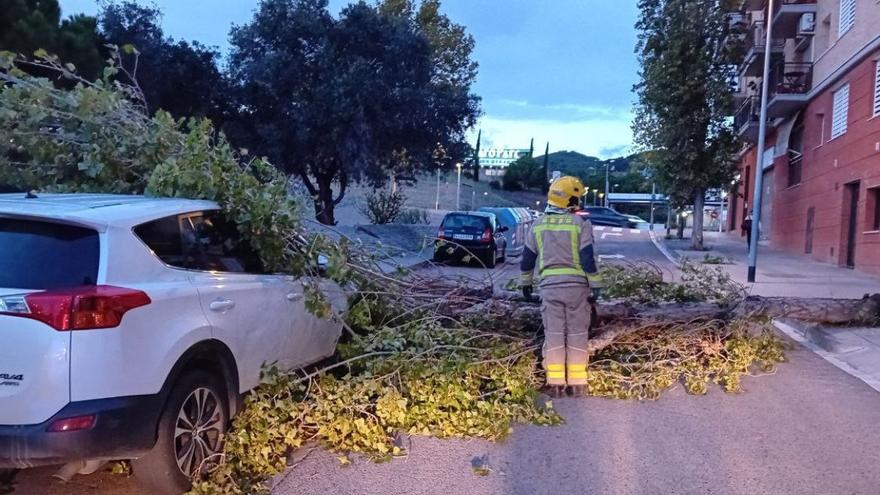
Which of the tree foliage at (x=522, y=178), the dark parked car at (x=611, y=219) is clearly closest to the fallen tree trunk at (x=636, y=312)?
the dark parked car at (x=611, y=219)

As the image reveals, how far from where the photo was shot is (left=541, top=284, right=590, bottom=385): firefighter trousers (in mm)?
5832

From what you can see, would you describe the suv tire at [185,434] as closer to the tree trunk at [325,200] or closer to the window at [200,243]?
the window at [200,243]

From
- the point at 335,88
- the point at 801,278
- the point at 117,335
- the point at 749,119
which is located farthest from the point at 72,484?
the point at 749,119

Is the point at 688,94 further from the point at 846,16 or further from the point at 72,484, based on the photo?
the point at 72,484

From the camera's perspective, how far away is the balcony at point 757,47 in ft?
98.4

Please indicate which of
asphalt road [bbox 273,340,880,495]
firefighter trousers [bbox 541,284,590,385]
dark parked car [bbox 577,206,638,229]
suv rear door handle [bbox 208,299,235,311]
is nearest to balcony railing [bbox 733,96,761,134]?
dark parked car [bbox 577,206,638,229]

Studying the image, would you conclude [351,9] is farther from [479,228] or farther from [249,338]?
[249,338]

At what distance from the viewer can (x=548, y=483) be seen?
4.23 meters

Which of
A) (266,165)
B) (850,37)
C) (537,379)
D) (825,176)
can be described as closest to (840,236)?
(825,176)

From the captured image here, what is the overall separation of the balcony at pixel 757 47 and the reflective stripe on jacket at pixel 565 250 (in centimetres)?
2680

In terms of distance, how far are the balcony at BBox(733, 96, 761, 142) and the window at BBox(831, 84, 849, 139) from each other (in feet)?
22.9

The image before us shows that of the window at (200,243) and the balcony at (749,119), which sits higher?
the balcony at (749,119)

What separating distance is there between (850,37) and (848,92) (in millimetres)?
1618

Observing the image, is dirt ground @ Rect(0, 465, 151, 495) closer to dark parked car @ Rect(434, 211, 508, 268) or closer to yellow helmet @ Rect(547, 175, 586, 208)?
yellow helmet @ Rect(547, 175, 586, 208)
